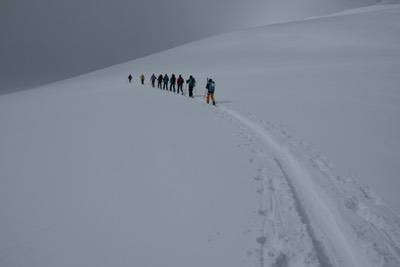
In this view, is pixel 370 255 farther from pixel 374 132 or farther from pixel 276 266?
pixel 374 132

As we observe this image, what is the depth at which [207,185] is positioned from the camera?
8008mm

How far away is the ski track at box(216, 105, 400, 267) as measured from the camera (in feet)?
18.1

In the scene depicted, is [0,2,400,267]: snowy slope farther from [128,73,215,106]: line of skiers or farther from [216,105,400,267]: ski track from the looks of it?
[128,73,215,106]: line of skiers

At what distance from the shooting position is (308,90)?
71.4 feet

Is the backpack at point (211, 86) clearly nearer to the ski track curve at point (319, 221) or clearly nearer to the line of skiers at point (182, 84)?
the line of skiers at point (182, 84)

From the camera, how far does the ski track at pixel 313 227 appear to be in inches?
218

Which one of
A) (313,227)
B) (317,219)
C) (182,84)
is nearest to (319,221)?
(317,219)

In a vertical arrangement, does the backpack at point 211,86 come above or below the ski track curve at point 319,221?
above

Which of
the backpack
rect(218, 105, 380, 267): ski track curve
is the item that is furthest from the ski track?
the backpack

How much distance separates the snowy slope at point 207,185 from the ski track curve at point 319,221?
0.07 ft

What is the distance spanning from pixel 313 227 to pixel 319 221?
0.88 ft

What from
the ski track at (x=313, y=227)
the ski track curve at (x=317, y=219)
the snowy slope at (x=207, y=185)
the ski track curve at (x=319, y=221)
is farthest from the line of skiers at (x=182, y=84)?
the ski track at (x=313, y=227)

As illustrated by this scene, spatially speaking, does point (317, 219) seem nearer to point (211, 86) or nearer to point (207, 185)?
point (207, 185)

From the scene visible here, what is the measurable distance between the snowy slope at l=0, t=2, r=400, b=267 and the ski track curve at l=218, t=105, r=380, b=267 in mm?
22
